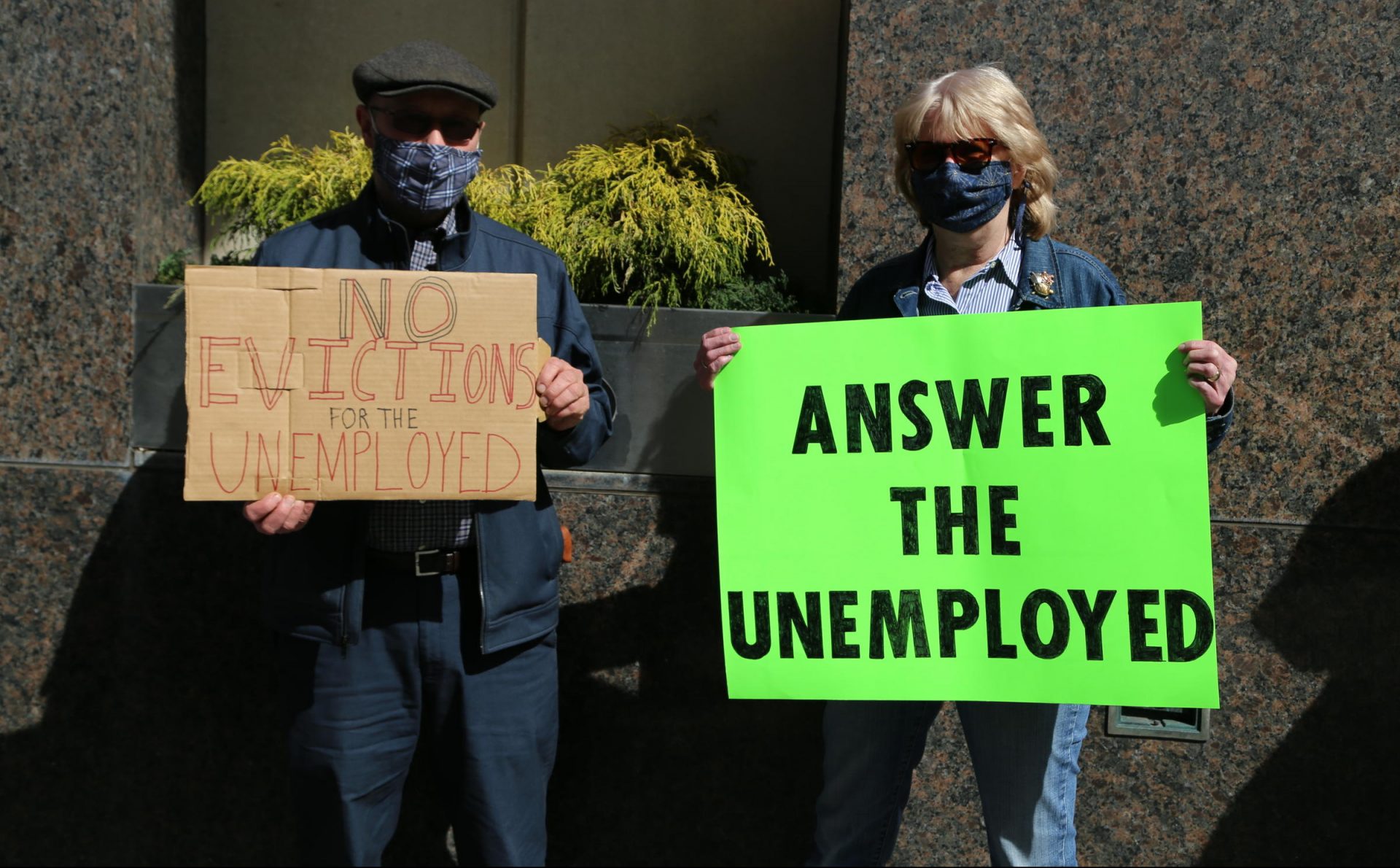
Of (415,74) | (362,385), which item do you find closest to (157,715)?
(362,385)

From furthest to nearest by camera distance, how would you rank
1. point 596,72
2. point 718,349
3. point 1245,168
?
1. point 596,72
2. point 1245,168
3. point 718,349

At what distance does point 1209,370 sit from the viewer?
2.29 metres

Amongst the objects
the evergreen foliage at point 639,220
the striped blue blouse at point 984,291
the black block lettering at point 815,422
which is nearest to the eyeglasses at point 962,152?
the striped blue blouse at point 984,291

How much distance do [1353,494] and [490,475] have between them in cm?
249

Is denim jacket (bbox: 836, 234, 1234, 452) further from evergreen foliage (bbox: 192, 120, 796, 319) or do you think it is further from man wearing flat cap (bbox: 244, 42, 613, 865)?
evergreen foliage (bbox: 192, 120, 796, 319)

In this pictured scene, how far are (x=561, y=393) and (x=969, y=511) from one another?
0.95 m

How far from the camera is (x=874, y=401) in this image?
2490 mm

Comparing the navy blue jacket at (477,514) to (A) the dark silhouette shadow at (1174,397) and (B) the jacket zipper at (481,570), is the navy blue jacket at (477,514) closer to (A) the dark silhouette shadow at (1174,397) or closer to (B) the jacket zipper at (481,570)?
(B) the jacket zipper at (481,570)

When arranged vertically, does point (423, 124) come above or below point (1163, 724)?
above

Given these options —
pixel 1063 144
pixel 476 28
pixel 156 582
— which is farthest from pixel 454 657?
pixel 476 28

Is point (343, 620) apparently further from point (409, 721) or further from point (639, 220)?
point (639, 220)

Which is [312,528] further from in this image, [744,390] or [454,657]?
[744,390]

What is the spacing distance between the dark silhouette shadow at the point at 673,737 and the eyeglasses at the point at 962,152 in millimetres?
1304

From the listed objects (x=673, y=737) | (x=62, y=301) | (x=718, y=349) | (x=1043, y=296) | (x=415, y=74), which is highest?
(x=415, y=74)
